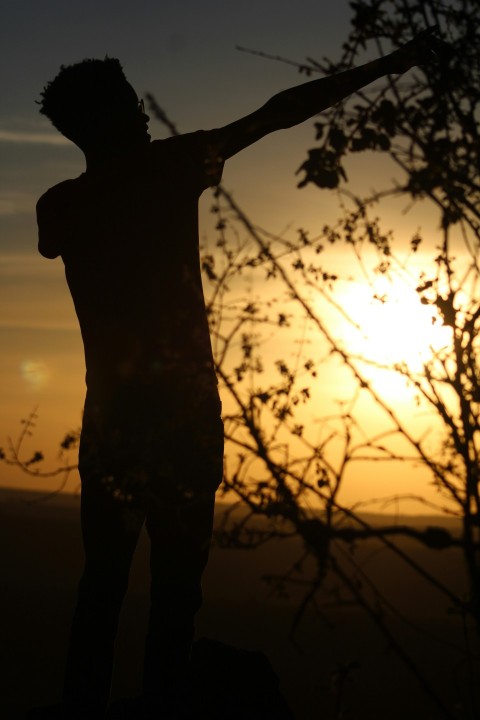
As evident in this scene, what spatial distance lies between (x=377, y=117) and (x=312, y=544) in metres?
2.64

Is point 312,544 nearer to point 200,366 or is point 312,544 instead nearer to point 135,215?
point 200,366

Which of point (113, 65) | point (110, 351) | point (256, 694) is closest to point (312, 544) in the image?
point (110, 351)

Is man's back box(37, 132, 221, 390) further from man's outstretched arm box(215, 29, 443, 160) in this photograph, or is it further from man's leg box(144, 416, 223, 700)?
man's leg box(144, 416, 223, 700)

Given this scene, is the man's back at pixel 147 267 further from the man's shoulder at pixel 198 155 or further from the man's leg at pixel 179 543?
the man's leg at pixel 179 543

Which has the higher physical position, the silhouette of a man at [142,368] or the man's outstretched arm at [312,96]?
the man's outstretched arm at [312,96]

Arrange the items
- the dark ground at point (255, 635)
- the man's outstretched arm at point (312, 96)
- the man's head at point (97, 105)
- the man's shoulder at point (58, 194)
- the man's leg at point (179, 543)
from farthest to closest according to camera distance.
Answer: the dark ground at point (255, 635) → the man's shoulder at point (58, 194) → the man's head at point (97, 105) → the man's leg at point (179, 543) → the man's outstretched arm at point (312, 96)

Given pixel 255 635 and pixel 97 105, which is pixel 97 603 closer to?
pixel 97 105

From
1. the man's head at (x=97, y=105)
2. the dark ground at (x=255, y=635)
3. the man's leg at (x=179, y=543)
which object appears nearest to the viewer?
the man's leg at (x=179, y=543)

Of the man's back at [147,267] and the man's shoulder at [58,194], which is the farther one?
the man's shoulder at [58,194]

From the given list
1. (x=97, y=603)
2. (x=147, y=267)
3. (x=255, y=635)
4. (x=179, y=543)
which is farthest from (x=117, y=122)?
(x=255, y=635)

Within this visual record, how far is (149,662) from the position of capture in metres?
4.13

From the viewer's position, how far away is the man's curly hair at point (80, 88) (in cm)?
404

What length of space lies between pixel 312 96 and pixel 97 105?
95cm

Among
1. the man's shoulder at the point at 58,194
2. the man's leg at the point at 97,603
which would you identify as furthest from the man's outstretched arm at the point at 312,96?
the man's leg at the point at 97,603
